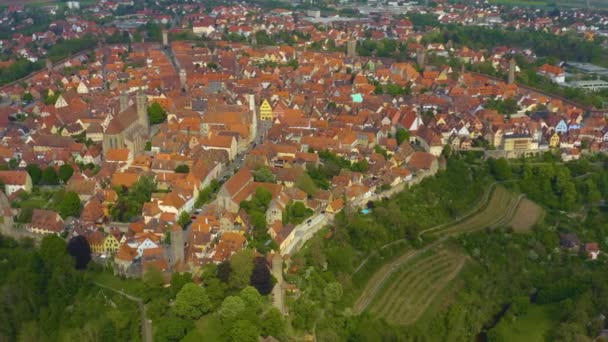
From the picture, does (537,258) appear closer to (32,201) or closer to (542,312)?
(542,312)

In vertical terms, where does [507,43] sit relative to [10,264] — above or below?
below

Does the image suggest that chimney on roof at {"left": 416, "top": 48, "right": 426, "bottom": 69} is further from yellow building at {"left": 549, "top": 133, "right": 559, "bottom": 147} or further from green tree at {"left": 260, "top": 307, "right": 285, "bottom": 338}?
green tree at {"left": 260, "top": 307, "right": 285, "bottom": 338}

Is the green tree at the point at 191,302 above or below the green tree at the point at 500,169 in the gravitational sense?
above

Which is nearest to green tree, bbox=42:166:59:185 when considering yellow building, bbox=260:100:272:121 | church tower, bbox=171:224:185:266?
church tower, bbox=171:224:185:266

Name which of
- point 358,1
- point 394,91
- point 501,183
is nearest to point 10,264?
point 501,183

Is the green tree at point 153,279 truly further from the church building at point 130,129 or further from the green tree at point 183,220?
the church building at point 130,129

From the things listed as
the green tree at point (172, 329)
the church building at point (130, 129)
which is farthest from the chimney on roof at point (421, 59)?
the green tree at point (172, 329)
